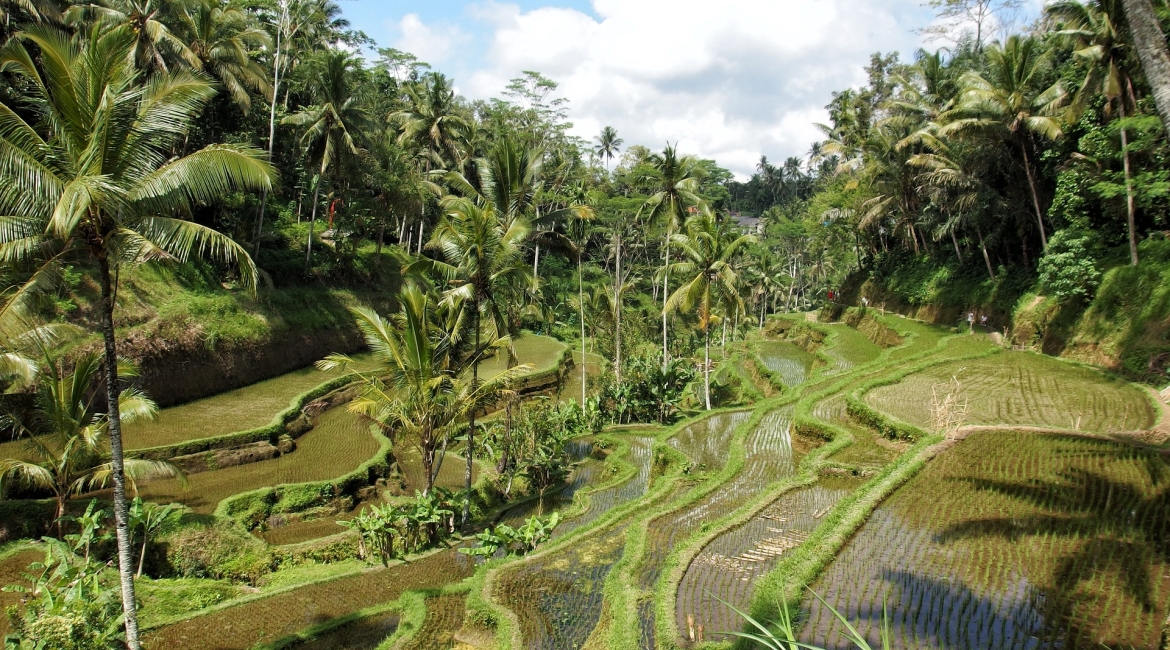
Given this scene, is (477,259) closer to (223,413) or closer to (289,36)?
(223,413)

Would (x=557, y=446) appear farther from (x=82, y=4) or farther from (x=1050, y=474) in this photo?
(x=82, y=4)

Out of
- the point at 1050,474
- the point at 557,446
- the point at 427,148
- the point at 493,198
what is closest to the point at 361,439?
the point at 557,446

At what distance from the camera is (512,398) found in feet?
53.2

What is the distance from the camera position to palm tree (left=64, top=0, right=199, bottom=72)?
19.6 metres

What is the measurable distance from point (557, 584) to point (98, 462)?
34.0 feet

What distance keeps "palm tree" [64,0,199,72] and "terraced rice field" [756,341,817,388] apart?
2415 cm

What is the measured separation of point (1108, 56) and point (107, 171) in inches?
884

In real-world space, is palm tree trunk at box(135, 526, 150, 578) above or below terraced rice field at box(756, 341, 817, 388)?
below

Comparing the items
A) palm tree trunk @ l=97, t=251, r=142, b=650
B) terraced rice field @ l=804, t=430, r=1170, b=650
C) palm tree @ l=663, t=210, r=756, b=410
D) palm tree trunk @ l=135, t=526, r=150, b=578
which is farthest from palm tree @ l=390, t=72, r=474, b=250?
terraced rice field @ l=804, t=430, r=1170, b=650

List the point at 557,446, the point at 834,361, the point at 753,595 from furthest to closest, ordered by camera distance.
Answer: the point at 834,361
the point at 557,446
the point at 753,595

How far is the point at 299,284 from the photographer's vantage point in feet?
89.5

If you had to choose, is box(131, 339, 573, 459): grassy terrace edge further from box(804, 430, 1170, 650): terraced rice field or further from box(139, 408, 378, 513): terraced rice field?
box(804, 430, 1170, 650): terraced rice field

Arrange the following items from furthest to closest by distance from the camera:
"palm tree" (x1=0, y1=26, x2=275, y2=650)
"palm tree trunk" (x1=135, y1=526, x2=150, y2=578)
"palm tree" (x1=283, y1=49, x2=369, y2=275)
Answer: "palm tree" (x1=283, y1=49, x2=369, y2=275)
"palm tree trunk" (x1=135, y1=526, x2=150, y2=578)
"palm tree" (x1=0, y1=26, x2=275, y2=650)

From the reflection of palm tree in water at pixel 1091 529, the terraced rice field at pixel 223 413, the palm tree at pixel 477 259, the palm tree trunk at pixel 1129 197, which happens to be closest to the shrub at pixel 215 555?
the palm tree at pixel 477 259
